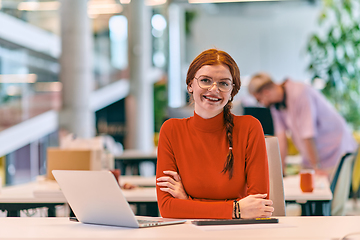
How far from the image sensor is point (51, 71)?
1009 centimetres

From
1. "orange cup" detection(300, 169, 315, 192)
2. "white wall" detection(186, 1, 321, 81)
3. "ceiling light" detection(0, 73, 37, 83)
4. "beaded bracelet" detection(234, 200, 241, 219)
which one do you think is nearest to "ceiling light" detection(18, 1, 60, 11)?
"ceiling light" detection(0, 73, 37, 83)

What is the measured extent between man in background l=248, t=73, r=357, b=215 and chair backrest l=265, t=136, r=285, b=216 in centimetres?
165

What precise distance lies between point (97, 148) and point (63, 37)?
4456 mm

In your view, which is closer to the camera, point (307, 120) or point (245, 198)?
point (245, 198)

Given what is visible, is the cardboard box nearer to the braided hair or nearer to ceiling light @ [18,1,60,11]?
the braided hair

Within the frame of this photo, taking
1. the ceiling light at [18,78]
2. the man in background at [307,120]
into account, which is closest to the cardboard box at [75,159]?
the man in background at [307,120]

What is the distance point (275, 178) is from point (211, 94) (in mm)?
549

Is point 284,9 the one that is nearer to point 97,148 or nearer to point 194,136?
point 97,148

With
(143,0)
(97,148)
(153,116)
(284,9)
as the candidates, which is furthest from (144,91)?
(97,148)

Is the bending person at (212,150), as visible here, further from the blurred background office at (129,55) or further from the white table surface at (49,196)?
the blurred background office at (129,55)

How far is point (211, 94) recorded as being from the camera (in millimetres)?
1737

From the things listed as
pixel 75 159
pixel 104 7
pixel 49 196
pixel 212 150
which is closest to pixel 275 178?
pixel 212 150

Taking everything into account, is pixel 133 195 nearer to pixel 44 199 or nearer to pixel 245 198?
pixel 44 199

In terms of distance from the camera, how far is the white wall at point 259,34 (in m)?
10.2
